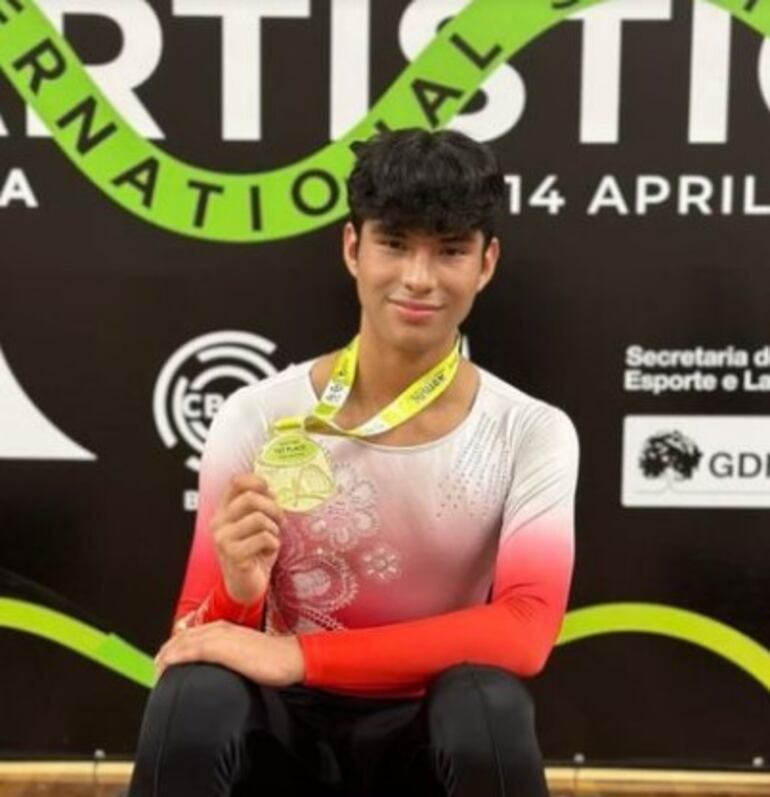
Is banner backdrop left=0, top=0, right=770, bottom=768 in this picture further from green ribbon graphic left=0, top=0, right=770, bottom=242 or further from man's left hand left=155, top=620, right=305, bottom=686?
man's left hand left=155, top=620, right=305, bottom=686

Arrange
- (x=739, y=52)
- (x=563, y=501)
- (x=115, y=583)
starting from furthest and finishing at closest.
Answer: (x=115, y=583) → (x=739, y=52) → (x=563, y=501)

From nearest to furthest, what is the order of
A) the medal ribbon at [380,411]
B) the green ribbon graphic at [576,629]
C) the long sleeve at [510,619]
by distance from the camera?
the long sleeve at [510,619] < the medal ribbon at [380,411] < the green ribbon graphic at [576,629]

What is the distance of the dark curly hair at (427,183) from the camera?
4.38ft

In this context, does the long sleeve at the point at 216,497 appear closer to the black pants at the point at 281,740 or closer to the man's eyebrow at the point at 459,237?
the black pants at the point at 281,740

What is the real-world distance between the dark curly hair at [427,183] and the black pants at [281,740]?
0.47 meters

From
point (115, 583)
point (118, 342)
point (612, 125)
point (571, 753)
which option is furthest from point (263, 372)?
point (571, 753)

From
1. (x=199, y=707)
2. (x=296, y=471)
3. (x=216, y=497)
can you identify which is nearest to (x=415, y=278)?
(x=296, y=471)

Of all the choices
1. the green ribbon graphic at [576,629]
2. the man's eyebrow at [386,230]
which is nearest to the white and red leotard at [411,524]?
the man's eyebrow at [386,230]

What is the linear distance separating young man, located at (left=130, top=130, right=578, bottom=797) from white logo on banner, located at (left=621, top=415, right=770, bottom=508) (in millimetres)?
548

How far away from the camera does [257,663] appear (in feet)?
4.25

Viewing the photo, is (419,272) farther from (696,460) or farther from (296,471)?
(696,460)

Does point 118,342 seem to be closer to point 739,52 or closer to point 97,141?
point 97,141

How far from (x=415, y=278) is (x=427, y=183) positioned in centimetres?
10

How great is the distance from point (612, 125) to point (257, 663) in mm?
1043
